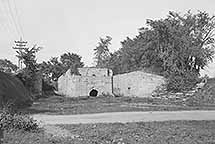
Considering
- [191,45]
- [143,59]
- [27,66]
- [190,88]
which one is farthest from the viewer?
[143,59]

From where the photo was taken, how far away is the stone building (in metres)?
44.3

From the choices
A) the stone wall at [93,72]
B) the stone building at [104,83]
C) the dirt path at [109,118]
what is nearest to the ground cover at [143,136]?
the dirt path at [109,118]

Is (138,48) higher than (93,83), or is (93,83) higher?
(138,48)

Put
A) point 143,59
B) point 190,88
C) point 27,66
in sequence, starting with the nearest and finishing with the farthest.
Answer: point 190,88 → point 27,66 → point 143,59

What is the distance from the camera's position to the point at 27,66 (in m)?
42.9

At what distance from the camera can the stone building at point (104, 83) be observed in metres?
44.3

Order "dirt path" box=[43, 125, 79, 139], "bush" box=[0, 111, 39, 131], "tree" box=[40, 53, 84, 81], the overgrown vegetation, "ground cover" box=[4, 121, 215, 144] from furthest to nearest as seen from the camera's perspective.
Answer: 1. "tree" box=[40, 53, 84, 81]
2. the overgrown vegetation
3. "bush" box=[0, 111, 39, 131]
4. "dirt path" box=[43, 125, 79, 139]
5. "ground cover" box=[4, 121, 215, 144]

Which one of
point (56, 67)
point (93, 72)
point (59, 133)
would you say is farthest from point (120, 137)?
point (56, 67)

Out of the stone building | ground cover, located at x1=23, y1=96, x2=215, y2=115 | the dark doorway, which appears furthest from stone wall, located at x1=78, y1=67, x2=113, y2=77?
ground cover, located at x1=23, y1=96, x2=215, y2=115

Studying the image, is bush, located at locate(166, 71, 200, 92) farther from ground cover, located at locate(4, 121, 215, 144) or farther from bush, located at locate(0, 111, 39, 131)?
bush, located at locate(0, 111, 39, 131)

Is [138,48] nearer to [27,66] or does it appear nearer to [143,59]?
[143,59]

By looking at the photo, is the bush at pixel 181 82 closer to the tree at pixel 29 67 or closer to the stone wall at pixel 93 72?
the stone wall at pixel 93 72

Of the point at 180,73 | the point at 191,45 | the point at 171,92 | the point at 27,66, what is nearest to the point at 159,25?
the point at 191,45

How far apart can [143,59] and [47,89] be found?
56.6 ft
